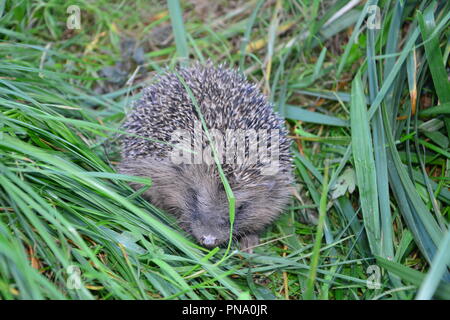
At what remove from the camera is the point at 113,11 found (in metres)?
5.64

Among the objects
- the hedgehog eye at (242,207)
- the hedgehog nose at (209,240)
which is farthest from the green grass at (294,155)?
the hedgehog eye at (242,207)

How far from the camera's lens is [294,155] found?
4.41m

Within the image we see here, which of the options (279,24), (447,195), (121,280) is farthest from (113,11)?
(447,195)

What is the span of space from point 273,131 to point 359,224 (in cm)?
108

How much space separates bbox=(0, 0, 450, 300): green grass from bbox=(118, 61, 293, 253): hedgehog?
229 millimetres

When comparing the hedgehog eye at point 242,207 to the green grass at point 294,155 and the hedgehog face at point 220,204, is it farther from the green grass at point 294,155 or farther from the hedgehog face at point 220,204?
the green grass at point 294,155

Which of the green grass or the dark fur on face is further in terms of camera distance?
the dark fur on face

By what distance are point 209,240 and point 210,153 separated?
2.32ft

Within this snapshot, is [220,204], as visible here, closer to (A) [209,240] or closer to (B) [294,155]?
(A) [209,240]

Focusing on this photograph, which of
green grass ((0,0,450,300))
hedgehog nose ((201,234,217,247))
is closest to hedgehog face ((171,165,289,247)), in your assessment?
hedgehog nose ((201,234,217,247))

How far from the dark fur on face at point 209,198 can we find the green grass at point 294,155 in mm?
180

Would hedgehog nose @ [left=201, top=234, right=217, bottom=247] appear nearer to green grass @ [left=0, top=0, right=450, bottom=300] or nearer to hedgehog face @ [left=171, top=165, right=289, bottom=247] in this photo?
hedgehog face @ [left=171, top=165, right=289, bottom=247]

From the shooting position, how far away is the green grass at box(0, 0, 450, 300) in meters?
2.93
